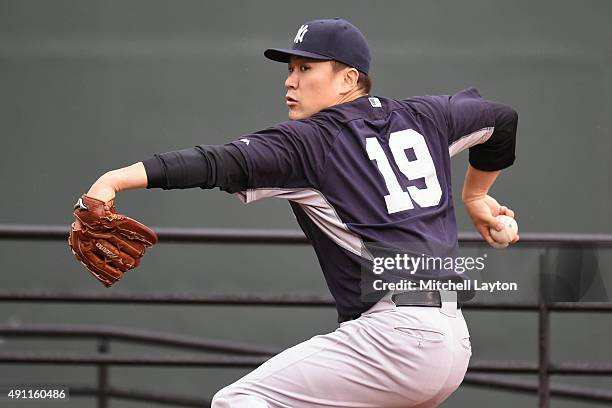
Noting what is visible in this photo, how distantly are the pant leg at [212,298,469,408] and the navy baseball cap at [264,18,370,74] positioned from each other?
2.37ft

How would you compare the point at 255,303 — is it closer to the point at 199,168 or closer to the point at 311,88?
the point at 311,88

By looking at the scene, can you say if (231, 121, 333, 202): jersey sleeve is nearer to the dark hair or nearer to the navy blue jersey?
the navy blue jersey

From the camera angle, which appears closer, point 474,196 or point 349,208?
point 349,208

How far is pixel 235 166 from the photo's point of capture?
8.57 ft

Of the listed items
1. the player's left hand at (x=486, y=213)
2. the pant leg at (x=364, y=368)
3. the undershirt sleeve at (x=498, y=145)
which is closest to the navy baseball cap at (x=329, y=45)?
the undershirt sleeve at (x=498, y=145)

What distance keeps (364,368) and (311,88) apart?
0.79 meters

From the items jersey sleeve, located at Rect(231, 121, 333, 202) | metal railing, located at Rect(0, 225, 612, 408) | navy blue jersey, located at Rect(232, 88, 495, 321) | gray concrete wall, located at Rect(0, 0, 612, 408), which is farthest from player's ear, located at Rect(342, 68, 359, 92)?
gray concrete wall, located at Rect(0, 0, 612, 408)

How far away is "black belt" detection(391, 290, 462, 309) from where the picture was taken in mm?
2684

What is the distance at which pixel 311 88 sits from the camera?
9.58ft

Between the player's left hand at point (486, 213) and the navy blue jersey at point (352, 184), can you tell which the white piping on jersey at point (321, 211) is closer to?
the navy blue jersey at point (352, 184)

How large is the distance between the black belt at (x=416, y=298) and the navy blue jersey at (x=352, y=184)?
92 millimetres

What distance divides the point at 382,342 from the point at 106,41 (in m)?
4.00

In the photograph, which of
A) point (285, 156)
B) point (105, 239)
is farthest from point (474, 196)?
point (105, 239)

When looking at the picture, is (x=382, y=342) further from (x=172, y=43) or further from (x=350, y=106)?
(x=172, y=43)
